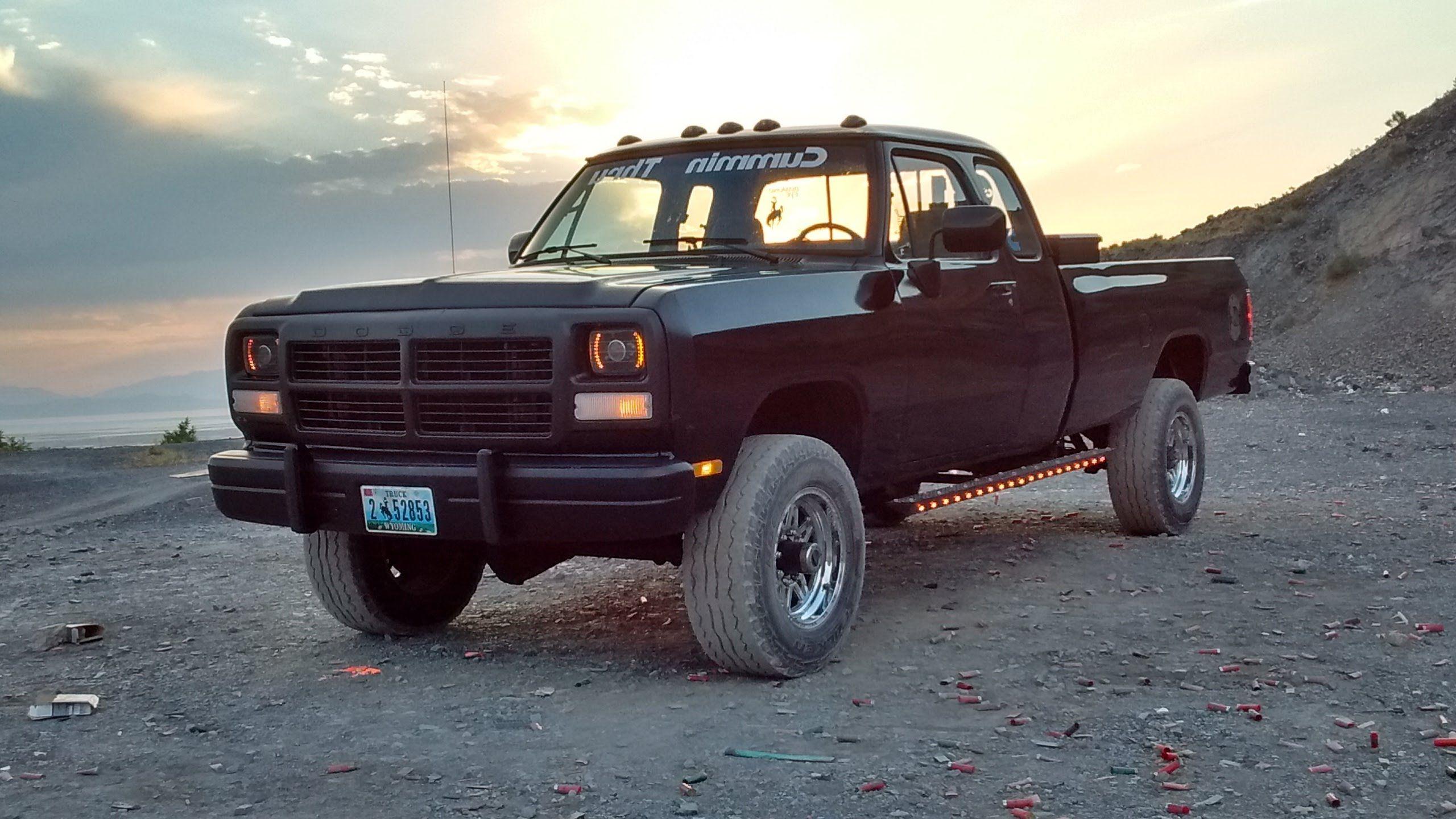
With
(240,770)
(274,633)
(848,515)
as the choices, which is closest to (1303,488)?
(848,515)

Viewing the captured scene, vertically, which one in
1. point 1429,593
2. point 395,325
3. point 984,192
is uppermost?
point 984,192

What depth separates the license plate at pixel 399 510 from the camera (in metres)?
4.99

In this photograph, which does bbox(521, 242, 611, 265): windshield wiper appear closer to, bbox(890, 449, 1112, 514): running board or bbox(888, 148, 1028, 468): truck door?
bbox(888, 148, 1028, 468): truck door

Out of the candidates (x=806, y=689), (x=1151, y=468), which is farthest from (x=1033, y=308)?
(x=806, y=689)

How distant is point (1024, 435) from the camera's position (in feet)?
22.8

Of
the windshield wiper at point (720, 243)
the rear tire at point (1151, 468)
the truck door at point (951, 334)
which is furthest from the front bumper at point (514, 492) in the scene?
the rear tire at point (1151, 468)

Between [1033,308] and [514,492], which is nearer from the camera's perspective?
[514,492]

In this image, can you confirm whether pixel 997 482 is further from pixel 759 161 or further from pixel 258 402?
pixel 258 402

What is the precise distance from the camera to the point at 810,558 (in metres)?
5.28

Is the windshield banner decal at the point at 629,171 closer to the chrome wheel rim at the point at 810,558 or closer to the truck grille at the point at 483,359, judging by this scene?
the truck grille at the point at 483,359

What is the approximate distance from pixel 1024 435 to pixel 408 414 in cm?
323

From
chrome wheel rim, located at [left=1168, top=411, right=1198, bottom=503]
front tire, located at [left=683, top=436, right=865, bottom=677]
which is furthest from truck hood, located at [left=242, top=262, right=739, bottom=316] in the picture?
chrome wheel rim, located at [left=1168, top=411, right=1198, bottom=503]

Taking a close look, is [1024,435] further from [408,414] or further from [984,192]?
[408,414]

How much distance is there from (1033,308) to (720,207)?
1.69 m
